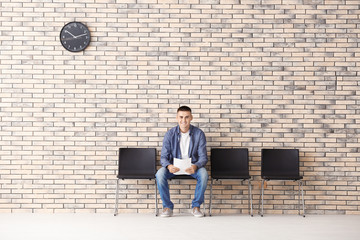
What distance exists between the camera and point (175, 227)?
4.95 m

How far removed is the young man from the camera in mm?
5633

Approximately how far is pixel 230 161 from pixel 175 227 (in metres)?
1.49

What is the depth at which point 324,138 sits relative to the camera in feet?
20.1

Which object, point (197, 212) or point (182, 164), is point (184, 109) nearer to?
point (182, 164)

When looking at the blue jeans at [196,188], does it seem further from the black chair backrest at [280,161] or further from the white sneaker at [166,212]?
the black chair backrest at [280,161]

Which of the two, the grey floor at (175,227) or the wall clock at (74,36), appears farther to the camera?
the wall clock at (74,36)

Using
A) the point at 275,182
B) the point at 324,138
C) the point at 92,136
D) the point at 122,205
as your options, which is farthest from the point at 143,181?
the point at 324,138

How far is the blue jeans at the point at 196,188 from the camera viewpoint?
562 cm

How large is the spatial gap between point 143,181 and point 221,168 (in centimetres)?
118

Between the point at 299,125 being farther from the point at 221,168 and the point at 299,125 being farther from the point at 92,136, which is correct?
the point at 92,136

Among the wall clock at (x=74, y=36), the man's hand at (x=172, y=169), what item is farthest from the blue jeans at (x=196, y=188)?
the wall clock at (x=74, y=36)

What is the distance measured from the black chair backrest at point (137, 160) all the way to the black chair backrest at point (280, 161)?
1.63 meters

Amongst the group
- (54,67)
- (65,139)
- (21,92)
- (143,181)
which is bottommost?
(143,181)

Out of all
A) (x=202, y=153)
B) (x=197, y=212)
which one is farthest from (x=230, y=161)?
(x=197, y=212)
